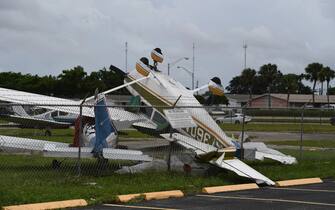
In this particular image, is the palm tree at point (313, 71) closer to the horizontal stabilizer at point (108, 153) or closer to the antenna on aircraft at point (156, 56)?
the antenna on aircraft at point (156, 56)

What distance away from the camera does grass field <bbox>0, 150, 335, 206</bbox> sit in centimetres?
1084

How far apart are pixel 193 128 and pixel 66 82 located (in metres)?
78.2

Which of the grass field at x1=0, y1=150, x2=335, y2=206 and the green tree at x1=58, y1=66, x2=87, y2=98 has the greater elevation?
the green tree at x1=58, y1=66, x2=87, y2=98

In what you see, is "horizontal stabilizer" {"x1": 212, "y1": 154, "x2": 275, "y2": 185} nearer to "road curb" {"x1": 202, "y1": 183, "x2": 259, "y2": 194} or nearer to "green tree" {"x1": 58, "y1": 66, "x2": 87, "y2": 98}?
"road curb" {"x1": 202, "y1": 183, "x2": 259, "y2": 194}

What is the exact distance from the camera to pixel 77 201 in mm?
10336

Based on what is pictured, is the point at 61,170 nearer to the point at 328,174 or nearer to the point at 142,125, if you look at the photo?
the point at 142,125

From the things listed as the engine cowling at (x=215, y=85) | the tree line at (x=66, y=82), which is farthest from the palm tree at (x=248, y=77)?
the engine cowling at (x=215, y=85)

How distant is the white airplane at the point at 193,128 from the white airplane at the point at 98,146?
4.66 ft

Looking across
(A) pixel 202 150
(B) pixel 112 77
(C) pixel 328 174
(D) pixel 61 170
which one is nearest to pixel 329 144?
(C) pixel 328 174

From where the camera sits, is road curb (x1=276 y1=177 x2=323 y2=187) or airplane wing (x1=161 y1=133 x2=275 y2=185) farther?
road curb (x1=276 y1=177 x2=323 y2=187)

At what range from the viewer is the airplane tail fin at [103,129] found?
14.1m

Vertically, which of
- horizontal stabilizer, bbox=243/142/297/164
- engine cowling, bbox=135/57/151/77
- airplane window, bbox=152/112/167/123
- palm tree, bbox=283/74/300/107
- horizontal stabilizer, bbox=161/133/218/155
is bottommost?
horizontal stabilizer, bbox=243/142/297/164

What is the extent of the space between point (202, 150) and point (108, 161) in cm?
240

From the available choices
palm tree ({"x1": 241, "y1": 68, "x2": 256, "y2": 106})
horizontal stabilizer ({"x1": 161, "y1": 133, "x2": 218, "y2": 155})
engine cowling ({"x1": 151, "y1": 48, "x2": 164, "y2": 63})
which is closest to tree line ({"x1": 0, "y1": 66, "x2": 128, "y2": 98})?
palm tree ({"x1": 241, "y1": 68, "x2": 256, "y2": 106})
